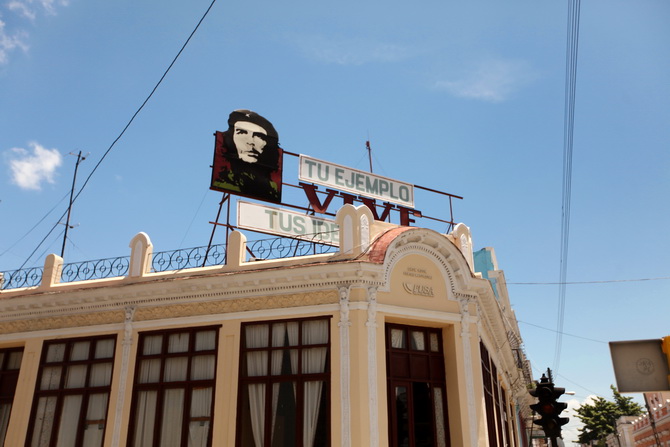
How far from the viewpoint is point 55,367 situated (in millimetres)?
16141

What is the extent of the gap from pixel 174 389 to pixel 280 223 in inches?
228

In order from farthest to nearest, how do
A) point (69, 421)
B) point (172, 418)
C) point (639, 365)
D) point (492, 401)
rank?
1. point (492, 401)
2. point (69, 421)
3. point (172, 418)
4. point (639, 365)

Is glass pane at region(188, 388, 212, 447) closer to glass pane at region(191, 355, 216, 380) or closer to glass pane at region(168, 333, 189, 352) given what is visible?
glass pane at region(191, 355, 216, 380)

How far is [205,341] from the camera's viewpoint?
15031mm

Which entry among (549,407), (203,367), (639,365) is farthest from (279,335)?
(639,365)

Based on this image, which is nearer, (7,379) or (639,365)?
(639,365)

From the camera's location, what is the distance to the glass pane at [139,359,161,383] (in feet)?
49.6

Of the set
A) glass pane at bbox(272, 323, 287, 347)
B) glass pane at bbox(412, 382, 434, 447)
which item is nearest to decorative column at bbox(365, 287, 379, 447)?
glass pane at bbox(412, 382, 434, 447)

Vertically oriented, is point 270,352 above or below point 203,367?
above

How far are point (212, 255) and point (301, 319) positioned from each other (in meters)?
3.54

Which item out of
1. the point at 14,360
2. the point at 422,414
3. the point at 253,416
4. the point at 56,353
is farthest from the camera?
the point at 14,360

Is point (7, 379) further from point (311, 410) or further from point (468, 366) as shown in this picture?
point (468, 366)

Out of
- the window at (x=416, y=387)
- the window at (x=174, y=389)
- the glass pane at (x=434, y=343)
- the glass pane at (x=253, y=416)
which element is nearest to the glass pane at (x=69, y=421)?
the window at (x=174, y=389)

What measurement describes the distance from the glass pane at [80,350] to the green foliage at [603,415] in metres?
87.6
